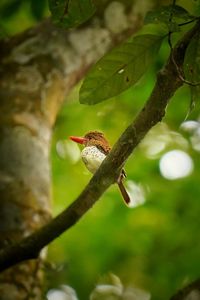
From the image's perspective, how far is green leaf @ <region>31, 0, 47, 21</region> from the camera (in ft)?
11.8

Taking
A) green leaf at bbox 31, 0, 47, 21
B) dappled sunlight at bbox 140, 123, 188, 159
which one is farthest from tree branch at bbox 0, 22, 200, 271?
dappled sunlight at bbox 140, 123, 188, 159

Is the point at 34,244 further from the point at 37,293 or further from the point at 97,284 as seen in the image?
the point at 97,284

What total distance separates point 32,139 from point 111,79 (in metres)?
1.01

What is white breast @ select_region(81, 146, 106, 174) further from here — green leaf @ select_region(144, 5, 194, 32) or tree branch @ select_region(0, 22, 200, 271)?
green leaf @ select_region(144, 5, 194, 32)

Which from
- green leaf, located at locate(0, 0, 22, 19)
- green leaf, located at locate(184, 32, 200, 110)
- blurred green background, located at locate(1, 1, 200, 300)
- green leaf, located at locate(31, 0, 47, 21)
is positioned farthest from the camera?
blurred green background, located at locate(1, 1, 200, 300)

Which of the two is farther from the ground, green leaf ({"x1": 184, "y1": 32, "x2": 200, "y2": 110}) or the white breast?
the white breast

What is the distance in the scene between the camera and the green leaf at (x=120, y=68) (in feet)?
5.06

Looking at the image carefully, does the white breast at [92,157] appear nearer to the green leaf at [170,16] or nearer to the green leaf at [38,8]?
the green leaf at [170,16]

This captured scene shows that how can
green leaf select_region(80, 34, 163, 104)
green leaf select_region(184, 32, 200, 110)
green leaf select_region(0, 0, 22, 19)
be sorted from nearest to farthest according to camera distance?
green leaf select_region(184, 32, 200, 110) < green leaf select_region(80, 34, 163, 104) < green leaf select_region(0, 0, 22, 19)

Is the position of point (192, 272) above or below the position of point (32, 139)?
below

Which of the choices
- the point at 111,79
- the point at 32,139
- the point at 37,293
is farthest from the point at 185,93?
the point at 111,79

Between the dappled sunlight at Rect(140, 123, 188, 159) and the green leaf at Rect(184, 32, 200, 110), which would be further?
the dappled sunlight at Rect(140, 123, 188, 159)

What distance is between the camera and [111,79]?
5.20ft

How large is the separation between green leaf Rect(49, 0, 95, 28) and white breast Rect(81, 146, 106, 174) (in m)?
0.79
